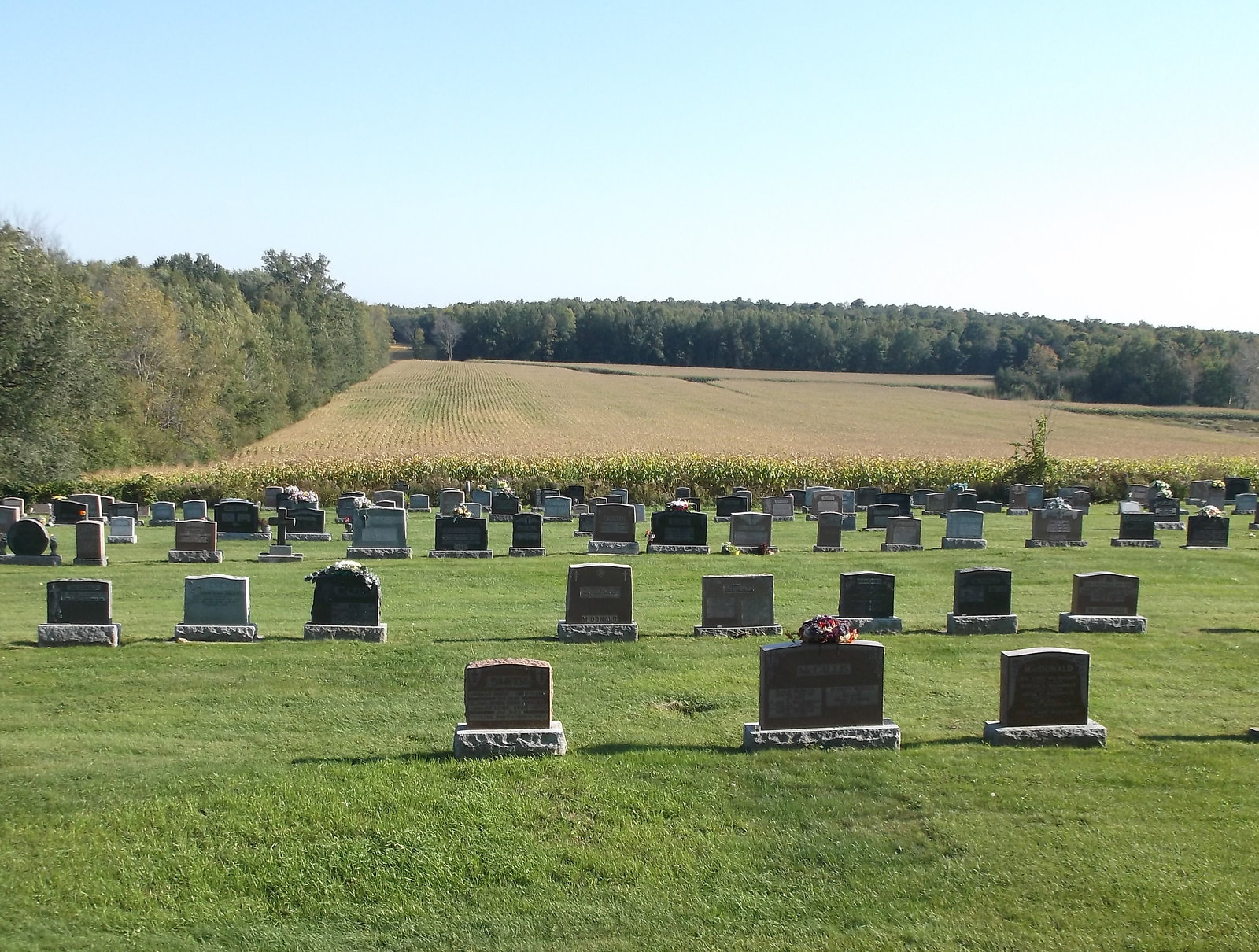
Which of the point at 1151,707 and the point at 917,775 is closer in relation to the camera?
the point at 917,775

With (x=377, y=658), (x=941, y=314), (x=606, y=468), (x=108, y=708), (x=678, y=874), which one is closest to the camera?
(x=678, y=874)

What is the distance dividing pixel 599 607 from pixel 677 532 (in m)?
9.56

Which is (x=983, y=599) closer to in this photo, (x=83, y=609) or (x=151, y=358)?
(x=83, y=609)

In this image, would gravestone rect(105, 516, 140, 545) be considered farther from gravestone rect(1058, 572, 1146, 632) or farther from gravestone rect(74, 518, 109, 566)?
→ gravestone rect(1058, 572, 1146, 632)

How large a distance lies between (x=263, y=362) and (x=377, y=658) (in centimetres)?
5470

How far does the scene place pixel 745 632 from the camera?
46.7ft

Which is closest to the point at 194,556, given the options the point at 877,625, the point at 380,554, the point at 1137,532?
the point at 380,554

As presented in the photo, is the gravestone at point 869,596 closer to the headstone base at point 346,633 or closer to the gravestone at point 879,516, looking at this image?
the headstone base at point 346,633

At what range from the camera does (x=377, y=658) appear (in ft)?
41.9

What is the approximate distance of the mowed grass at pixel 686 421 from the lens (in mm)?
53938

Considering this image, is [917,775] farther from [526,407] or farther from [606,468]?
[526,407]

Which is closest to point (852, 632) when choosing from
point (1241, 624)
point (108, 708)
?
point (108, 708)

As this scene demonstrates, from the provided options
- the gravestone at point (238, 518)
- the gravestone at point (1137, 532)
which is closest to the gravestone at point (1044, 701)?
the gravestone at point (1137, 532)

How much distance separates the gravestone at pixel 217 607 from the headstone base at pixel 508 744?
5.76 m
